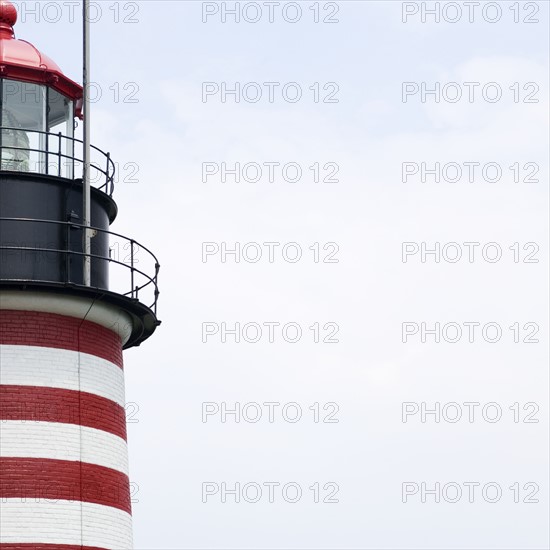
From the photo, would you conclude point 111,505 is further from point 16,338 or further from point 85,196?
point 85,196

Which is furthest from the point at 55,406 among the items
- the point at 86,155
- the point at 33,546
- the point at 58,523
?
the point at 86,155

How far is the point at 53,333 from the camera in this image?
23031mm

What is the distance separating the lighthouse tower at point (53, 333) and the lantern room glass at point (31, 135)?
0.7 inches

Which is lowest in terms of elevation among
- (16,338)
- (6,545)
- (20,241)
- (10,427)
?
(6,545)

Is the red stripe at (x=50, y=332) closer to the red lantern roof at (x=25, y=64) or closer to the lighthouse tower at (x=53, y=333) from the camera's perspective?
the lighthouse tower at (x=53, y=333)

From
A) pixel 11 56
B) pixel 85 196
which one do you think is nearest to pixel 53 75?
pixel 11 56

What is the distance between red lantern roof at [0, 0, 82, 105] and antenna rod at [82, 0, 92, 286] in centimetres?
49

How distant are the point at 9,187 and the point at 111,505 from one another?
5343mm

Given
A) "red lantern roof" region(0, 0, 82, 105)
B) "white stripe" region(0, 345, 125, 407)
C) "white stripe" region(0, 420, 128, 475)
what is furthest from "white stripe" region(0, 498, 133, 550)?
"red lantern roof" region(0, 0, 82, 105)

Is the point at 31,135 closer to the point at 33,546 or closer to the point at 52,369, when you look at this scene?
the point at 52,369

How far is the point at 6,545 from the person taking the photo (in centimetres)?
2178

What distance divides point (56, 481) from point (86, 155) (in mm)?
5356

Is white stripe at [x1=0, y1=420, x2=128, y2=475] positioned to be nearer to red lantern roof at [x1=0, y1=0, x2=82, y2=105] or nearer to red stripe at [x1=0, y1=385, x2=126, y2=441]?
red stripe at [x1=0, y1=385, x2=126, y2=441]

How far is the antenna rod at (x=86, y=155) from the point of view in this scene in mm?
23484
